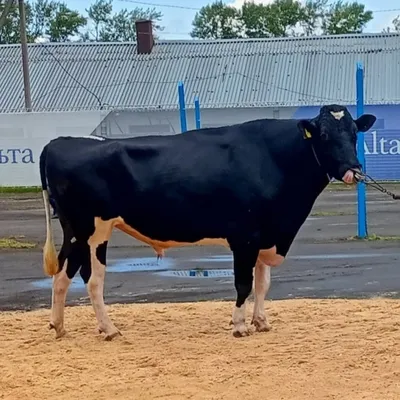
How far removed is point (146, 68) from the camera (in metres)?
44.8

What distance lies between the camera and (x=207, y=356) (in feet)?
26.0

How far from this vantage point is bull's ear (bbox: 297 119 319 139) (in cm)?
845

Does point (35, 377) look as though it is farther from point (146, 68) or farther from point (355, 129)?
point (146, 68)

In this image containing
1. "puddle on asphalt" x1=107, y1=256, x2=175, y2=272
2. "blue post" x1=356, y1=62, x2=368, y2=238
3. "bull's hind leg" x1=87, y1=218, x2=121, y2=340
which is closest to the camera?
"bull's hind leg" x1=87, y1=218, x2=121, y2=340

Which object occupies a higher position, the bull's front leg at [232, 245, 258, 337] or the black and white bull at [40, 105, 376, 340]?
the black and white bull at [40, 105, 376, 340]

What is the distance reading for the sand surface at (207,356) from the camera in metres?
6.94

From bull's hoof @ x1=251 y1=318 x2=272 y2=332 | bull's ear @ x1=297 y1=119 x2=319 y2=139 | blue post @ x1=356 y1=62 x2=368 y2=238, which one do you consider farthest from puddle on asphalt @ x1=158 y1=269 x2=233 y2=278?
bull's ear @ x1=297 y1=119 x2=319 y2=139

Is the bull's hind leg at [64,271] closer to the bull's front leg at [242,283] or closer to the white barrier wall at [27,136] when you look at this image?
the bull's front leg at [242,283]

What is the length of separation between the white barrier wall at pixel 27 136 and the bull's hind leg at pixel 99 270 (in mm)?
22829

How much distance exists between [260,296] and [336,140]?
1651 mm

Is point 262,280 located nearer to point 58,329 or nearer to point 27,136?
point 58,329

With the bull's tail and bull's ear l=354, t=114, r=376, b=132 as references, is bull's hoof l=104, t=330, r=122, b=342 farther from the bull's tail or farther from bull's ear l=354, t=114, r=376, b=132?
bull's ear l=354, t=114, r=376, b=132

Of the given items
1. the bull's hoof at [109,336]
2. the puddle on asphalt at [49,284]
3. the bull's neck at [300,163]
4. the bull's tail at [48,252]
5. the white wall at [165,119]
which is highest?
the bull's neck at [300,163]

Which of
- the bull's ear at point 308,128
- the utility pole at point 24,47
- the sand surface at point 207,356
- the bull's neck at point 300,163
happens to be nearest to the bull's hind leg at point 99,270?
the sand surface at point 207,356
